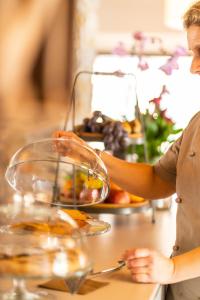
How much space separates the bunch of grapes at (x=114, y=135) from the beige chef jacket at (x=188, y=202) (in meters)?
0.49

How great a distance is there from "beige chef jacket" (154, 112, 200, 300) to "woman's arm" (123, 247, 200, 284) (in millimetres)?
121

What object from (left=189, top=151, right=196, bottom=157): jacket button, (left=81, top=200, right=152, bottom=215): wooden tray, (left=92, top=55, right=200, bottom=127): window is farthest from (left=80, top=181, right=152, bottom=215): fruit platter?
(left=92, top=55, right=200, bottom=127): window

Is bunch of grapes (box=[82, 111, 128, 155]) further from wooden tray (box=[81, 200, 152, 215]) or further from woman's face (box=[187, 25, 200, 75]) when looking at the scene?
woman's face (box=[187, 25, 200, 75])

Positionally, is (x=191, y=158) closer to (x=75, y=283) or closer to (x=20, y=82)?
(x=75, y=283)

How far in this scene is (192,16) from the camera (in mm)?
1263

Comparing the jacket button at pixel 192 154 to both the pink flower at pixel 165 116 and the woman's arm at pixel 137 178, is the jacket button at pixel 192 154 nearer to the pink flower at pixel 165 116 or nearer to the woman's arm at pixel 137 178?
the woman's arm at pixel 137 178

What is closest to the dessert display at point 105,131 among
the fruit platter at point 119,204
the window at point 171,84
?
the fruit platter at point 119,204

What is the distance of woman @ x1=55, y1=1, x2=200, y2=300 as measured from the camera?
115 centimetres

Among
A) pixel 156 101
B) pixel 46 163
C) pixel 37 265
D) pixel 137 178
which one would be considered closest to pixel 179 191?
pixel 137 178

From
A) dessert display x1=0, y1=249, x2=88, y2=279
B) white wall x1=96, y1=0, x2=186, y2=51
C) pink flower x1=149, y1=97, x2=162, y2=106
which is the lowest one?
dessert display x1=0, y1=249, x2=88, y2=279

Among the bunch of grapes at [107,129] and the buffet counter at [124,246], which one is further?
the bunch of grapes at [107,129]

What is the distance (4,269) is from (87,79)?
118 inches

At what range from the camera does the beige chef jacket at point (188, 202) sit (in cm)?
128

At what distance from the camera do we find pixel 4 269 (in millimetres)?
870
